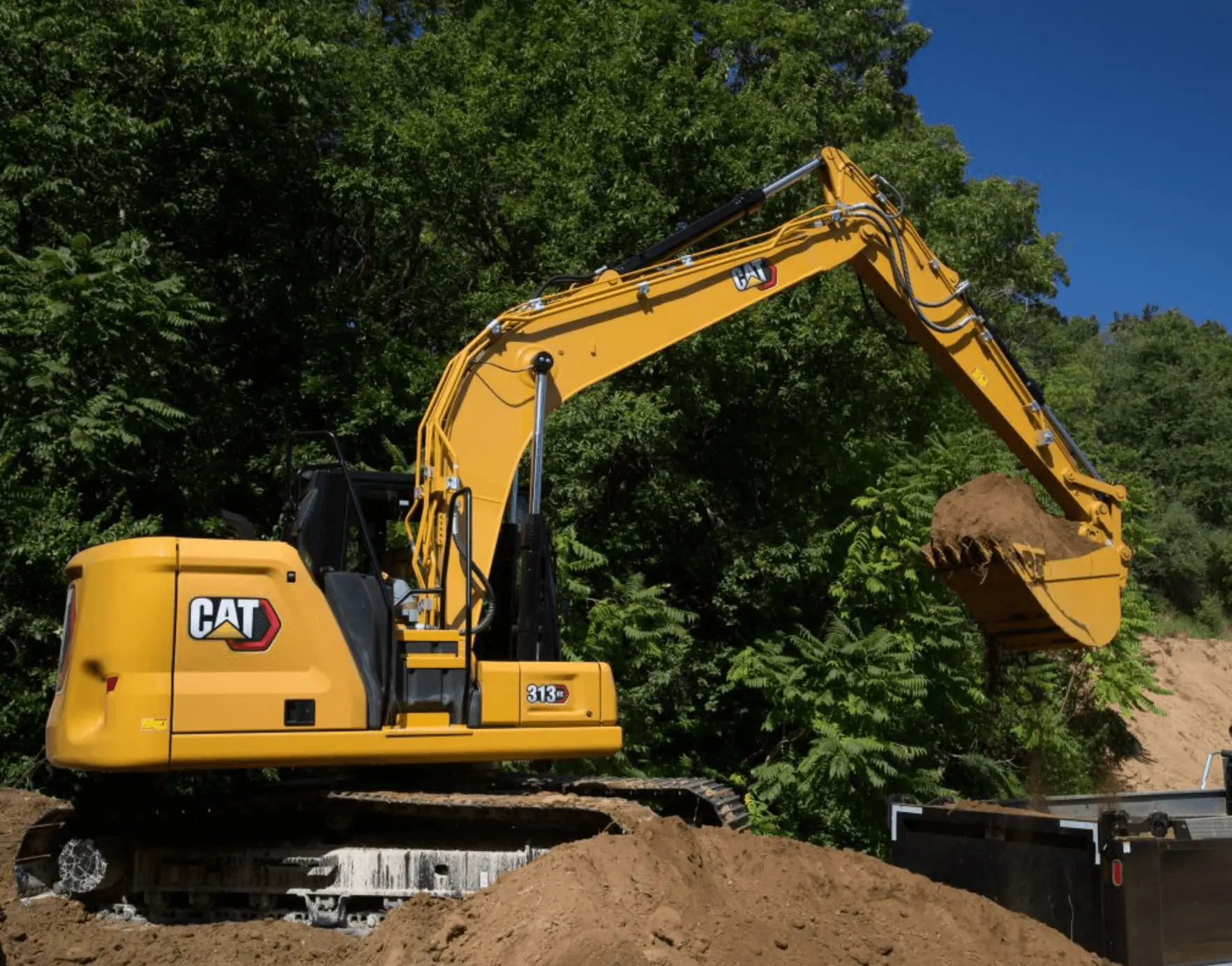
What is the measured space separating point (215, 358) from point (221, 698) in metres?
9.55

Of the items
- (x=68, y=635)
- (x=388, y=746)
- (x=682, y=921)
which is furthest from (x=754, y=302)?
(x=68, y=635)

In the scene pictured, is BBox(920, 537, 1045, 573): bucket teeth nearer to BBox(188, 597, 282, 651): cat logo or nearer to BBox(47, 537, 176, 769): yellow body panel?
BBox(188, 597, 282, 651): cat logo

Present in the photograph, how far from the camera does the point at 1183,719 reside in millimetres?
24266

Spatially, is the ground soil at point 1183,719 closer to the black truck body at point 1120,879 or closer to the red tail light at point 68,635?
the black truck body at point 1120,879

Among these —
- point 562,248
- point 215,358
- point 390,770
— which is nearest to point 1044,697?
point 562,248

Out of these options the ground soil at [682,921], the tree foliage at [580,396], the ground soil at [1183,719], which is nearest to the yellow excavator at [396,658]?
the ground soil at [682,921]

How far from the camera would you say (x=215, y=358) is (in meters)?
16.1

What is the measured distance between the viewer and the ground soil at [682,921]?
594 centimetres

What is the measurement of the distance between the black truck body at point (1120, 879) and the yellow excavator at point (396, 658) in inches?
62.9

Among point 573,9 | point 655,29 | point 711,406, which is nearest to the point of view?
point 711,406

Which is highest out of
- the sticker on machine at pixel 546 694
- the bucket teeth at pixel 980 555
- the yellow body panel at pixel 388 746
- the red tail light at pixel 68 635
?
the bucket teeth at pixel 980 555

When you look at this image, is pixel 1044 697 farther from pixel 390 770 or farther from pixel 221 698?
pixel 221 698

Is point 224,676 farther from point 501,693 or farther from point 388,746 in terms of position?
point 501,693

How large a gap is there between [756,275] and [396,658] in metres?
4.09
